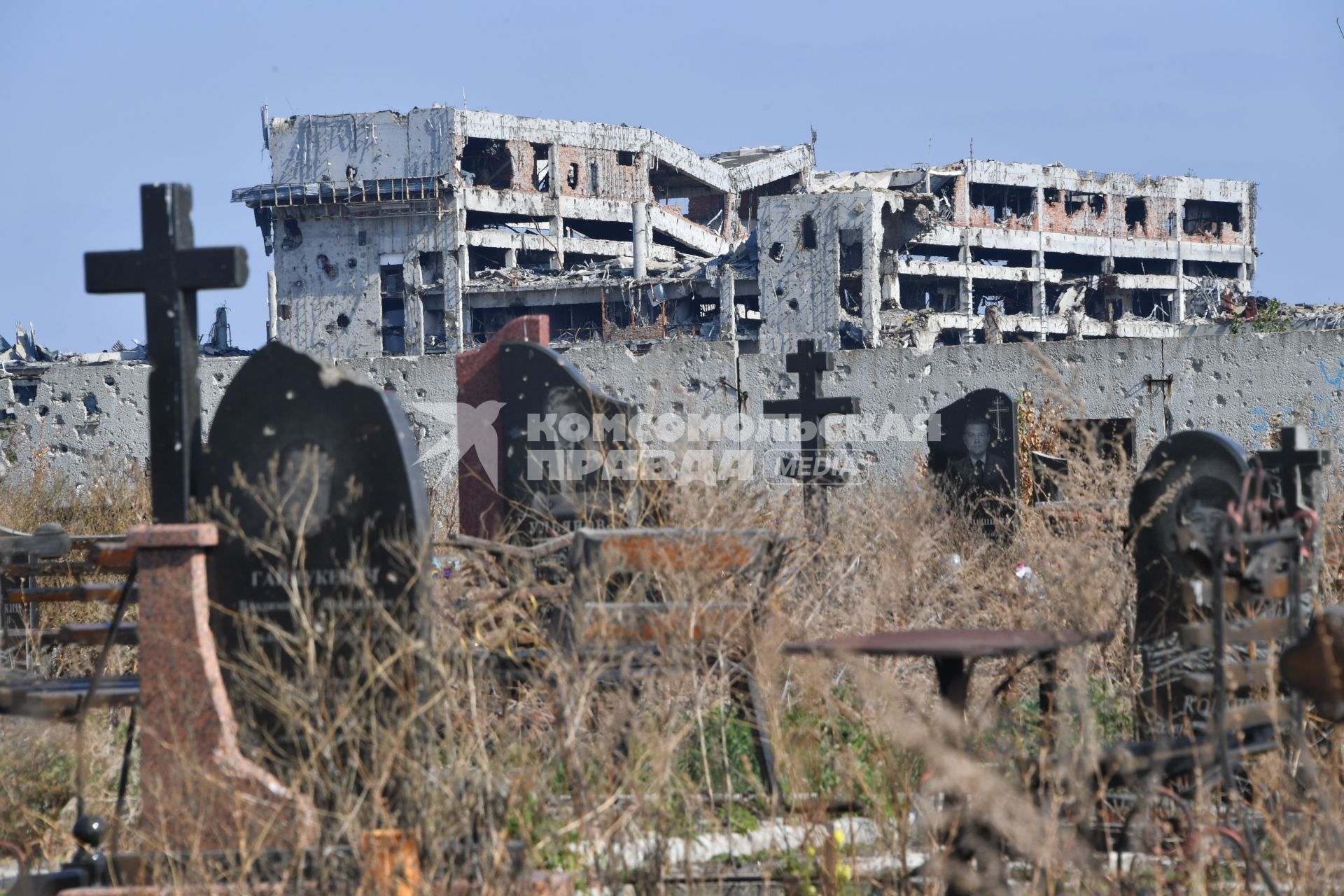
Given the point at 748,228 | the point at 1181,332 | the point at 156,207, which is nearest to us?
the point at 156,207

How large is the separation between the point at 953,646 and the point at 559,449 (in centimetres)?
386

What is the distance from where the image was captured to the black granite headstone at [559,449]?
6.67 m

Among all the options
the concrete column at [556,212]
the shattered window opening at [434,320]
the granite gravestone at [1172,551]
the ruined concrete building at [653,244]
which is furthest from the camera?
the concrete column at [556,212]

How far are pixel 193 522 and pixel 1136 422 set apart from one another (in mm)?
10536

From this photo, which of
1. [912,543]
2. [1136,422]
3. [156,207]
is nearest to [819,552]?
[912,543]

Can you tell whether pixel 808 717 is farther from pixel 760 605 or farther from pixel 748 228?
pixel 748 228

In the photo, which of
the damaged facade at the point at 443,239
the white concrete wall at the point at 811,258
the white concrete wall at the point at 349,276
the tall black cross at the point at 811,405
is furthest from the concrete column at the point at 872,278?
the tall black cross at the point at 811,405

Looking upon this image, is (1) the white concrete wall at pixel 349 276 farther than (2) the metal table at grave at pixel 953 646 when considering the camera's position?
Yes

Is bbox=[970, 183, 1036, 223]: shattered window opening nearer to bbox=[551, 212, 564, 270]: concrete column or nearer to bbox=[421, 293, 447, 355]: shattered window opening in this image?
bbox=[551, 212, 564, 270]: concrete column

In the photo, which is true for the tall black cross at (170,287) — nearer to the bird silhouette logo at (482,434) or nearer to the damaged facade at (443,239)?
the bird silhouette logo at (482,434)

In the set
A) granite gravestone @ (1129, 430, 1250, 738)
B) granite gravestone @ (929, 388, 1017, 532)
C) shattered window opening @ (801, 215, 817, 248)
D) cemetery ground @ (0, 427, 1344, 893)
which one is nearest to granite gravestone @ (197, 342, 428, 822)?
cemetery ground @ (0, 427, 1344, 893)

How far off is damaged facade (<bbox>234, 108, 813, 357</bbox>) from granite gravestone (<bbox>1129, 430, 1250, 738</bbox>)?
34139 millimetres

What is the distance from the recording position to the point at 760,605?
5477 millimetres

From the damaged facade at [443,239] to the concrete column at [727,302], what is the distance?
2.06 ft
